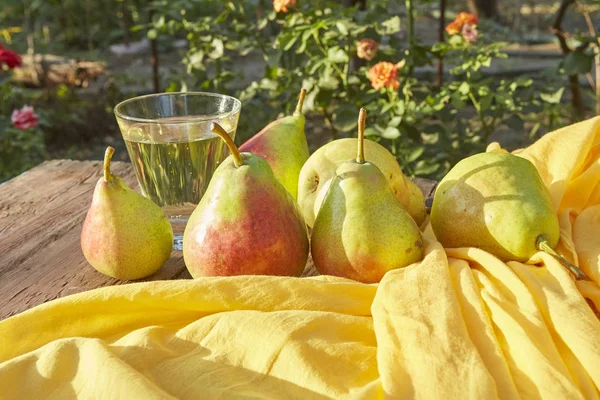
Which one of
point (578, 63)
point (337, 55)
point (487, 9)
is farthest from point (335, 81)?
point (487, 9)

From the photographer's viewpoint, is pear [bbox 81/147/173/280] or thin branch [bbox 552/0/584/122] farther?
thin branch [bbox 552/0/584/122]

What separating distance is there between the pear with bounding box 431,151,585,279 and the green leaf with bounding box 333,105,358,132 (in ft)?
5.16

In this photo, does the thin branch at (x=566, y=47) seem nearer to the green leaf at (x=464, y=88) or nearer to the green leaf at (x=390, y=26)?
the green leaf at (x=464, y=88)

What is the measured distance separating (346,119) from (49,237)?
154cm

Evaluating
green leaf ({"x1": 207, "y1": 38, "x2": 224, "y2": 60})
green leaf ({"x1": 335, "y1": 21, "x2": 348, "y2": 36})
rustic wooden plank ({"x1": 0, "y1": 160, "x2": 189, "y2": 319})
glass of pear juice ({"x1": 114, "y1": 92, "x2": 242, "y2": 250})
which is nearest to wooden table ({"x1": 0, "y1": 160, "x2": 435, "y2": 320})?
rustic wooden plank ({"x1": 0, "y1": 160, "x2": 189, "y2": 319})

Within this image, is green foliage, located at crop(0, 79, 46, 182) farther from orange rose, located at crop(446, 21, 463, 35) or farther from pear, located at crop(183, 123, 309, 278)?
pear, located at crop(183, 123, 309, 278)

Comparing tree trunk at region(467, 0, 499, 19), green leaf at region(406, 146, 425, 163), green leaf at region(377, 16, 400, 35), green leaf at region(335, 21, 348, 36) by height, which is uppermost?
green leaf at region(335, 21, 348, 36)

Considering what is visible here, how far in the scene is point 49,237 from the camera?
1.63 m

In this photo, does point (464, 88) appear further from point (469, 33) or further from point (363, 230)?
point (363, 230)

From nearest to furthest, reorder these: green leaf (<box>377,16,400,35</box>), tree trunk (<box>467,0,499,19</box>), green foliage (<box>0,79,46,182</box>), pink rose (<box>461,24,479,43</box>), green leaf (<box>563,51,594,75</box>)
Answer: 1. green leaf (<box>377,16,400,35</box>)
2. pink rose (<box>461,24,479,43</box>)
3. green leaf (<box>563,51,594,75</box>)
4. green foliage (<box>0,79,46,182</box>)
5. tree trunk (<box>467,0,499,19</box>)

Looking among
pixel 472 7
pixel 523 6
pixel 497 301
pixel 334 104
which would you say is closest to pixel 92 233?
pixel 497 301

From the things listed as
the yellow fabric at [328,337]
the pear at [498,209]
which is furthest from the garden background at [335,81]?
the yellow fabric at [328,337]

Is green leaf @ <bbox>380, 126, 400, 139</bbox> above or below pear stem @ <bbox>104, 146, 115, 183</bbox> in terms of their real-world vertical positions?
below

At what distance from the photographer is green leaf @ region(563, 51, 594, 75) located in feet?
10.2
